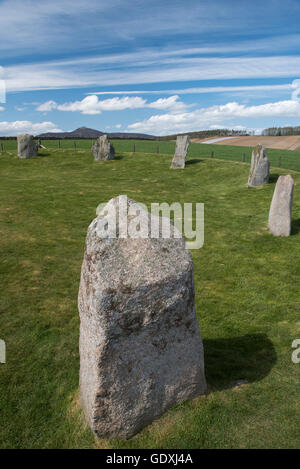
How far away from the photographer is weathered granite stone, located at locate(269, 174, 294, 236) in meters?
13.4

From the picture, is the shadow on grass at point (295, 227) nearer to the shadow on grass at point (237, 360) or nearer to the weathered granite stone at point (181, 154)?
the shadow on grass at point (237, 360)

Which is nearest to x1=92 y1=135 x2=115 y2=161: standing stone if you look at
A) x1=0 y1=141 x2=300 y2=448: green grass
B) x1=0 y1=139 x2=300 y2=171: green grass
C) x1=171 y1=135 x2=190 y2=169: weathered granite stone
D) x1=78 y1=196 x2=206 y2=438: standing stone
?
x1=0 y1=139 x2=300 y2=171: green grass

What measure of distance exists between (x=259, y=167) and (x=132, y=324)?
1837 cm

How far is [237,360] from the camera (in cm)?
626

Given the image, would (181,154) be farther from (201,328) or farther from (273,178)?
(201,328)

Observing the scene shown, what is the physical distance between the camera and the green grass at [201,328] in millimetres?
4738

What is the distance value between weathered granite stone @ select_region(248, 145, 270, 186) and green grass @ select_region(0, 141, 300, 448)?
2.51 m

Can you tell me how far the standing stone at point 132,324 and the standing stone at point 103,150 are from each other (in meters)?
28.0

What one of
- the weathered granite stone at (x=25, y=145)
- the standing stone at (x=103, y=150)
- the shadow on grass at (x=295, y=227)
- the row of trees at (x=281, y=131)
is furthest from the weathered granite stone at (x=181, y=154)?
the row of trees at (x=281, y=131)

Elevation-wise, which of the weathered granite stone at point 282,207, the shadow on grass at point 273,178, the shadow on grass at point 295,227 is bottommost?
the shadow on grass at point 295,227

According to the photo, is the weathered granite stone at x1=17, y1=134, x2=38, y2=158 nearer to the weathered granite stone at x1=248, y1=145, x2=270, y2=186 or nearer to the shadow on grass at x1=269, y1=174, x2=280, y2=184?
the weathered granite stone at x1=248, y1=145, x2=270, y2=186

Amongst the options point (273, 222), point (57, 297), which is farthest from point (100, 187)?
point (57, 297)
